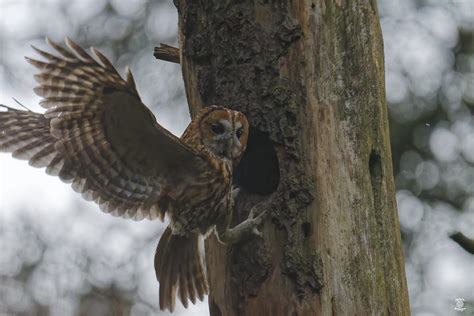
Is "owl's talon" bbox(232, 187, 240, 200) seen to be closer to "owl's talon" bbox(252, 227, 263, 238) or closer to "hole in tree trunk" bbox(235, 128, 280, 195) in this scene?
"hole in tree trunk" bbox(235, 128, 280, 195)

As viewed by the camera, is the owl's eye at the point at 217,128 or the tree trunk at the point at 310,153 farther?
the owl's eye at the point at 217,128

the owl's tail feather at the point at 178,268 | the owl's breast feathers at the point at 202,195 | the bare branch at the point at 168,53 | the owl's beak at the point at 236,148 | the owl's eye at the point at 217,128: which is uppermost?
the bare branch at the point at 168,53

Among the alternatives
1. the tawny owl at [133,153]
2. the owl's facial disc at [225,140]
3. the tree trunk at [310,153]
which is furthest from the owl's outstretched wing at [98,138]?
the tree trunk at [310,153]

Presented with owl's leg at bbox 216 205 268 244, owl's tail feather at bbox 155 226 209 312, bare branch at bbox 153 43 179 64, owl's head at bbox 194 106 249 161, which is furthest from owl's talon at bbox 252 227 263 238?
bare branch at bbox 153 43 179 64

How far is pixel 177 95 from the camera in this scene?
8.74 m

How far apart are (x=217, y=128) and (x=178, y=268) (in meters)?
0.96

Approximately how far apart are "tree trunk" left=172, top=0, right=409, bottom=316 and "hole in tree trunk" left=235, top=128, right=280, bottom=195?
0.05 feet

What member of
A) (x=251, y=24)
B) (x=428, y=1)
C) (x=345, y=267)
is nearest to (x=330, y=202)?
(x=345, y=267)

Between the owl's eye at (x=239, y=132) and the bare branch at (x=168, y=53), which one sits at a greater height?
the bare branch at (x=168, y=53)

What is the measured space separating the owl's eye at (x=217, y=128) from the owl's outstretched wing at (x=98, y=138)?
0.16m

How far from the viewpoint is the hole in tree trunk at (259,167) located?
14.2 ft

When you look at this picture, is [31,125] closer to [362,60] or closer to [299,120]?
[299,120]

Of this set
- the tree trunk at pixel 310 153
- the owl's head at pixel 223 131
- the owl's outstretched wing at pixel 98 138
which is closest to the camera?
the tree trunk at pixel 310 153

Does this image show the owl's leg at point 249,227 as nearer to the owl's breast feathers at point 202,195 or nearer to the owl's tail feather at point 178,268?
the owl's breast feathers at point 202,195
